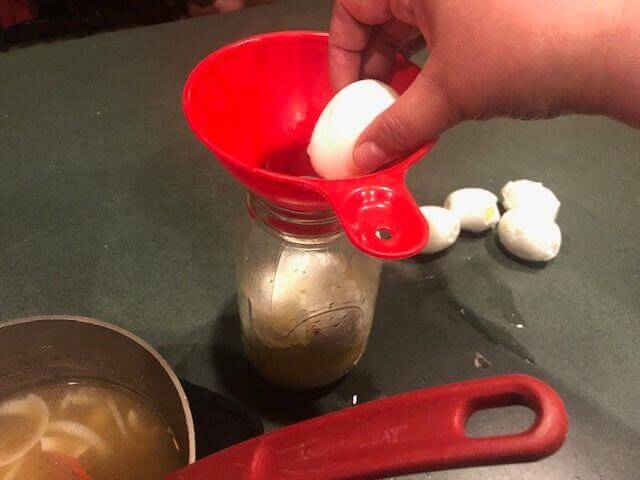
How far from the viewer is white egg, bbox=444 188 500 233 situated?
70 cm

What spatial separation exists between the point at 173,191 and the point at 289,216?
34cm

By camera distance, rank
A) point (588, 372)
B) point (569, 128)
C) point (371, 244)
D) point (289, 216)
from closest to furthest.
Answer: point (371, 244) < point (289, 216) < point (588, 372) < point (569, 128)

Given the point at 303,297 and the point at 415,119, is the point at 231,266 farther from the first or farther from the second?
the point at 415,119

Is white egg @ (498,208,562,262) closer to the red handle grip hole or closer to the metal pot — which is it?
the red handle grip hole

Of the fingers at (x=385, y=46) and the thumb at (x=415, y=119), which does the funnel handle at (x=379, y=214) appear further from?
the fingers at (x=385, y=46)

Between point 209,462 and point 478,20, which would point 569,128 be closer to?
point 478,20

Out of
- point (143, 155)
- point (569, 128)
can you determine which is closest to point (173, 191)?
point (143, 155)

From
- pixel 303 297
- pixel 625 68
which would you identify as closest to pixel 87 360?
pixel 303 297

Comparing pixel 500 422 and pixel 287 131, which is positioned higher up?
pixel 287 131

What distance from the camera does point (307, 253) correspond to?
1.66 feet

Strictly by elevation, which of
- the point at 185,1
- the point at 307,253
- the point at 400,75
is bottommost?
the point at 185,1

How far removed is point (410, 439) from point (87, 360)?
0.30 m

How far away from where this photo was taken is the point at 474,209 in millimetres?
695

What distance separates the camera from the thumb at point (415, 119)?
0.38 m
